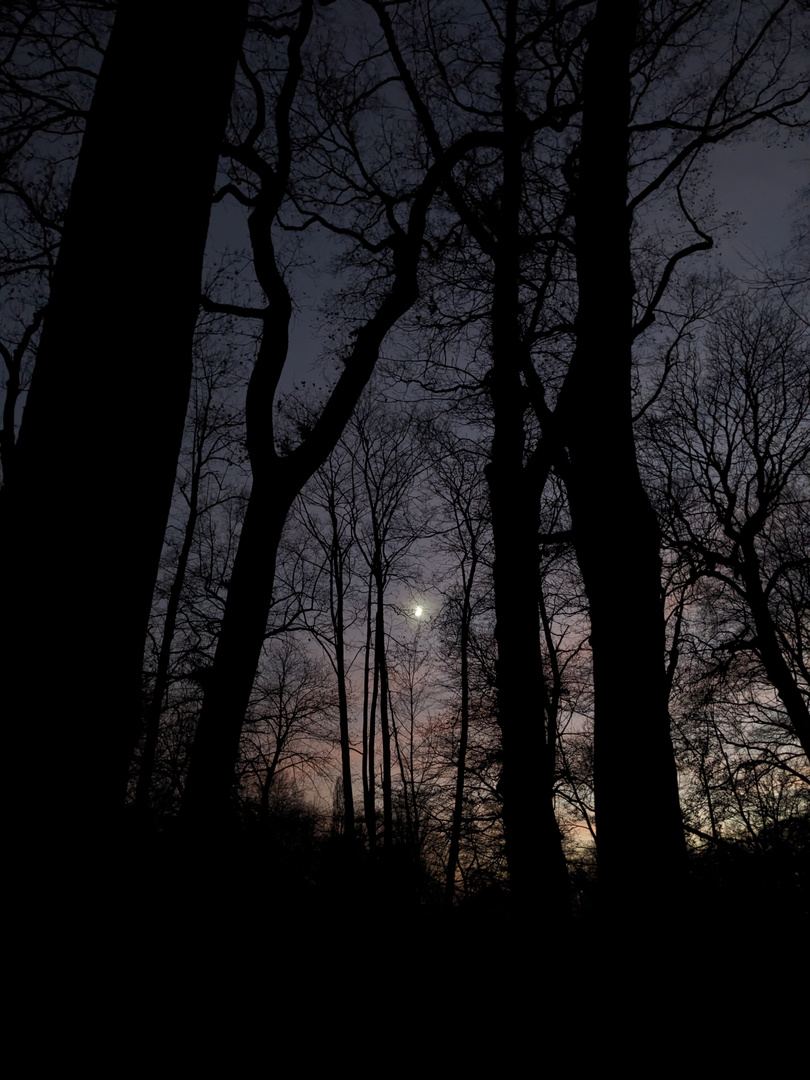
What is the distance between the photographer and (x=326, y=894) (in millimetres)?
7605

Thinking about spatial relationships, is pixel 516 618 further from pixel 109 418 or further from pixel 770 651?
pixel 770 651

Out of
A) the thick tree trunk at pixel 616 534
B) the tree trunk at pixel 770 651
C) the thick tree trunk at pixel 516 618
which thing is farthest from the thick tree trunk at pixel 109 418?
the tree trunk at pixel 770 651

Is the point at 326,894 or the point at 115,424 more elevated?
the point at 115,424

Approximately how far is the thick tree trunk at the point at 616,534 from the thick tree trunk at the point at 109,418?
3548 mm

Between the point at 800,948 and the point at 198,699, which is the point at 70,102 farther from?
the point at 198,699

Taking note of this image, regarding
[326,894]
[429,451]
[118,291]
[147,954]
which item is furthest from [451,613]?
[118,291]

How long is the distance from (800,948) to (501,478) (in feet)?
16.4

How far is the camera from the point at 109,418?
1467 millimetres

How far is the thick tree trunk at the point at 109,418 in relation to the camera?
1292 millimetres

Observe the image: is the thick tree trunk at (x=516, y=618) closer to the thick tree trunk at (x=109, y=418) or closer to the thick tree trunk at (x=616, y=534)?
the thick tree trunk at (x=616, y=534)

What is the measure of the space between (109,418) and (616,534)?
151 inches

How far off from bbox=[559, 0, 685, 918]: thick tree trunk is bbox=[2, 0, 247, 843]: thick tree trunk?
355 centimetres

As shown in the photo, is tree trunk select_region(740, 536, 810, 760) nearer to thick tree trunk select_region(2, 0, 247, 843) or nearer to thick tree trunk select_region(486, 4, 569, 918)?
thick tree trunk select_region(486, 4, 569, 918)

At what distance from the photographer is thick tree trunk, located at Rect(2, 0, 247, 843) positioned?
129 centimetres
